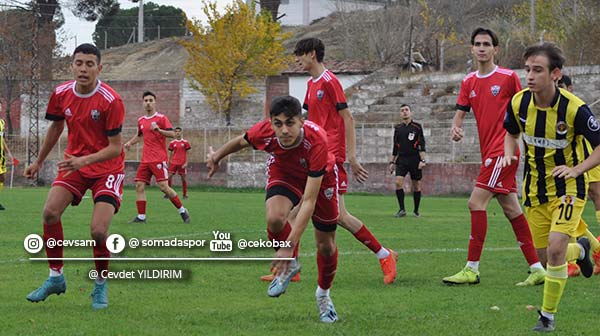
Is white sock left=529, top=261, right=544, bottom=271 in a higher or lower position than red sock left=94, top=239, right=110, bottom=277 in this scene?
lower

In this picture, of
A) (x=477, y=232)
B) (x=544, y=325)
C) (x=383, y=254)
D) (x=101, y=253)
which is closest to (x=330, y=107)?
(x=383, y=254)

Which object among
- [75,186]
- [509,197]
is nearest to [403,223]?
[509,197]

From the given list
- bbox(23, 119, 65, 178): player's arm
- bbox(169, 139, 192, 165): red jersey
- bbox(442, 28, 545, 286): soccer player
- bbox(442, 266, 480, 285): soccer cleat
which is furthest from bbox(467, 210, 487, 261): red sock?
bbox(169, 139, 192, 165): red jersey

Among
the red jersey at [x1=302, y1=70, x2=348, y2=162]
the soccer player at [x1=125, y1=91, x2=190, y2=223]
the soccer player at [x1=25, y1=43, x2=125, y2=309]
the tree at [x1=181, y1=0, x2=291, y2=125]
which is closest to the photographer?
the soccer player at [x1=25, y1=43, x2=125, y2=309]

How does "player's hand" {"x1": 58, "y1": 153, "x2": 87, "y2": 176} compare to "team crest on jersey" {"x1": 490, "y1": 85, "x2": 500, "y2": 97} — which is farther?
"team crest on jersey" {"x1": 490, "y1": 85, "x2": 500, "y2": 97}

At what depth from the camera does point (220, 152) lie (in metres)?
6.75

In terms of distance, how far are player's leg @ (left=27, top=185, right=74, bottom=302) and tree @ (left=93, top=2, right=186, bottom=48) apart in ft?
261

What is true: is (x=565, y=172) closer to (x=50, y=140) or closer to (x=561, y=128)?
(x=561, y=128)

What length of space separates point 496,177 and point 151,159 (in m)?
9.55

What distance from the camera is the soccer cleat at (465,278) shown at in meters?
9.12

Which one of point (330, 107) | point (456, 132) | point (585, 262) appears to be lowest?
point (585, 262)

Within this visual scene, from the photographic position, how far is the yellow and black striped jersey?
7379 millimetres

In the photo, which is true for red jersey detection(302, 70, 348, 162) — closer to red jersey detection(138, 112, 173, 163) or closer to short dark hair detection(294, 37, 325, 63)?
short dark hair detection(294, 37, 325, 63)

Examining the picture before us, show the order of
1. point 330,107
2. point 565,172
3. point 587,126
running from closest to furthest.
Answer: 1. point 565,172
2. point 587,126
3. point 330,107
